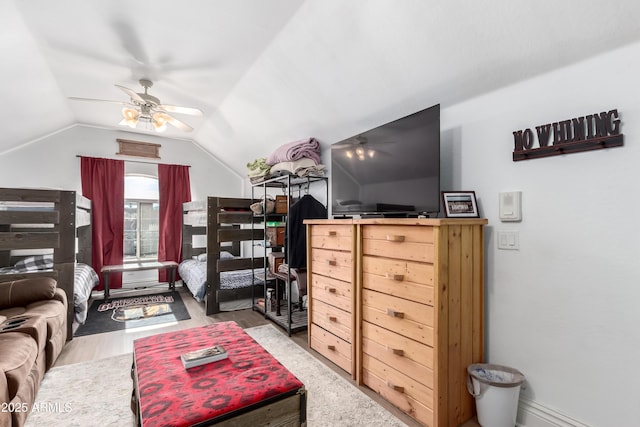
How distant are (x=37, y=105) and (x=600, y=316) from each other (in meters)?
5.25

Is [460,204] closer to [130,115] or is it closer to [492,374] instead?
[492,374]

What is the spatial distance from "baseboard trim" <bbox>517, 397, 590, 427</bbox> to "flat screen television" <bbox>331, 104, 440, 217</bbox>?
1.18 meters

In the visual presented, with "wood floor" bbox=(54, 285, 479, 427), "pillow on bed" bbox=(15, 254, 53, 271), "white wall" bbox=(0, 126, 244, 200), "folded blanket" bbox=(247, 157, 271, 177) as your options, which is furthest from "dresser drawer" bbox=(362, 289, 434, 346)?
"white wall" bbox=(0, 126, 244, 200)

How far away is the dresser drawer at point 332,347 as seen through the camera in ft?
7.68

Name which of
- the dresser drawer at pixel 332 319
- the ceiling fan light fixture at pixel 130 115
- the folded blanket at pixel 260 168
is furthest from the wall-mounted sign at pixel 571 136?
the ceiling fan light fixture at pixel 130 115

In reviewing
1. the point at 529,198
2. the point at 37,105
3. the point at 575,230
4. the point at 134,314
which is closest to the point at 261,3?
the point at 529,198

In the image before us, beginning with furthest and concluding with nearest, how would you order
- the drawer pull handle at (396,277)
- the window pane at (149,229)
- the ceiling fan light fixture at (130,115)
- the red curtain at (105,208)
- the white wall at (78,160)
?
the window pane at (149,229), the red curtain at (105,208), the white wall at (78,160), the ceiling fan light fixture at (130,115), the drawer pull handle at (396,277)

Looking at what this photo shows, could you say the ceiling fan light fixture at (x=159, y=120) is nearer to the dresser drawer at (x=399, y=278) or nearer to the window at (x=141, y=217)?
the dresser drawer at (x=399, y=278)

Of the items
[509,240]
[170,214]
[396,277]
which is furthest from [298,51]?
[170,214]

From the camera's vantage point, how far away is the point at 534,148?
1.72 metres

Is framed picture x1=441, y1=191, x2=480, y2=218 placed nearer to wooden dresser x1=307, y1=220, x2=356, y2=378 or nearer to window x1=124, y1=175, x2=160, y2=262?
wooden dresser x1=307, y1=220, x2=356, y2=378

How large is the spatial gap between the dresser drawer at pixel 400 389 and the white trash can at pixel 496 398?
267 millimetres

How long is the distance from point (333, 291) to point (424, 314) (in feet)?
2.92

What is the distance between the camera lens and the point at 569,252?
1.60 m
